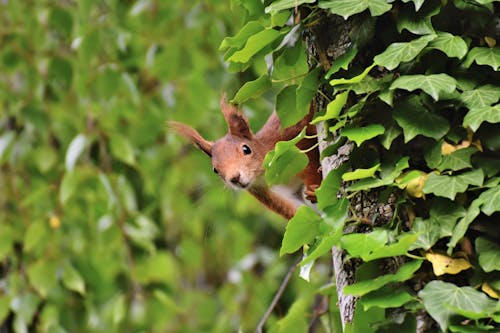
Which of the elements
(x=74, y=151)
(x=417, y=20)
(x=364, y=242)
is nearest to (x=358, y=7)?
(x=417, y=20)

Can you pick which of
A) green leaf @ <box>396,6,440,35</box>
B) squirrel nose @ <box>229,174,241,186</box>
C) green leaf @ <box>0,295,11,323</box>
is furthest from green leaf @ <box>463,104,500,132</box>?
green leaf @ <box>0,295,11,323</box>

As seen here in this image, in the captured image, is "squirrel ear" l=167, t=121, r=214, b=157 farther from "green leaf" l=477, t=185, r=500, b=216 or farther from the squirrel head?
"green leaf" l=477, t=185, r=500, b=216

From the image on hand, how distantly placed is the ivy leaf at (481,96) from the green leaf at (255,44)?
26 cm

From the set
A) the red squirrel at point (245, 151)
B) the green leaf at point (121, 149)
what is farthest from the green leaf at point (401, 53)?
the green leaf at point (121, 149)

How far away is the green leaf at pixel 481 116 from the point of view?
1.02m

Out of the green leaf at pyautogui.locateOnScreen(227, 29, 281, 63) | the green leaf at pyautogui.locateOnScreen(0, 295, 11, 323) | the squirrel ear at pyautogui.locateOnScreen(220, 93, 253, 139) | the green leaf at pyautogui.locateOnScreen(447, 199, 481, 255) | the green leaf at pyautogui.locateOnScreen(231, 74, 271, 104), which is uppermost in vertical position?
the green leaf at pyautogui.locateOnScreen(227, 29, 281, 63)

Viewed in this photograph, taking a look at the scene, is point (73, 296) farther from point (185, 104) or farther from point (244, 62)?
point (244, 62)

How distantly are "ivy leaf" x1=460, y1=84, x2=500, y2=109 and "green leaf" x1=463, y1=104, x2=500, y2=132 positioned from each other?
0.01 meters

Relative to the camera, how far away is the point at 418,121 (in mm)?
1053

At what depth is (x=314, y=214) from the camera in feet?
3.64

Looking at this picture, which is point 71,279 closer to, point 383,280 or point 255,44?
point 255,44

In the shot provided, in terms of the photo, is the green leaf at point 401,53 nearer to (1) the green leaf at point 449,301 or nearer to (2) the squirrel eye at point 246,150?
(1) the green leaf at point 449,301

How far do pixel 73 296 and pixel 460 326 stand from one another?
193cm

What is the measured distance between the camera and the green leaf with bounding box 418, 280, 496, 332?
978 millimetres
